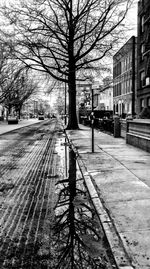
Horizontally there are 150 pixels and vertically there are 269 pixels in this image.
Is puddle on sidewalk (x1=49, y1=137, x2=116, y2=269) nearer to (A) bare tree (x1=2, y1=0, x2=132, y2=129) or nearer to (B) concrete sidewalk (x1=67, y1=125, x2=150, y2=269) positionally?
(B) concrete sidewalk (x1=67, y1=125, x2=150, y2=269)

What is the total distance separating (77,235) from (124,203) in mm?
1488

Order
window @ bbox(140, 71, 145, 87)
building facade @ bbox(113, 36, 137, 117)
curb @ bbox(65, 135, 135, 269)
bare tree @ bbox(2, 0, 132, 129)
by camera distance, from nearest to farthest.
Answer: curb @ bbox(65, 135, 135, 269)
bare tree @ bbox(2, 0, 132, 129)
window @ bbox(140, 71, 145, 87)
building facade @ bbox(113, 36, 137, 117)

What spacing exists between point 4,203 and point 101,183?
2201 mm

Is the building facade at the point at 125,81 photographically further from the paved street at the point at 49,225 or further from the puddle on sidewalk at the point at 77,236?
the puddle on sidewalk at the point at 77,236

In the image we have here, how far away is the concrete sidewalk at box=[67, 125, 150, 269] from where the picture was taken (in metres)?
3.33

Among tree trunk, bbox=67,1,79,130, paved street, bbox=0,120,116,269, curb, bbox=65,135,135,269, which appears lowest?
paved street, bbox=0,120,116,269

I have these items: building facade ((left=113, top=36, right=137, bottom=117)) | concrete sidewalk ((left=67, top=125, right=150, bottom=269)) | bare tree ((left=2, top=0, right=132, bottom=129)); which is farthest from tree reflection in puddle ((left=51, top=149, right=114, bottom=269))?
building facade ((left=113, top=36, right=137, bottom=117))

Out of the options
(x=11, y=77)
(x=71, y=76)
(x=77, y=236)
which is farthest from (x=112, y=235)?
(x=11, y=77)

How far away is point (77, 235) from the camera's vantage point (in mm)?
3828

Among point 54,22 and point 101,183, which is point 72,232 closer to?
point 101,183

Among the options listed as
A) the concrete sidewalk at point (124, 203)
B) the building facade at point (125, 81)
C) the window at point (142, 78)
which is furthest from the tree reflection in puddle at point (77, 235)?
the building facade at point (125, 81)

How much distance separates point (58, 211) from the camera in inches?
190

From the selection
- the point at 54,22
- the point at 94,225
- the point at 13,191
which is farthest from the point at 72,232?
the point at 54,22

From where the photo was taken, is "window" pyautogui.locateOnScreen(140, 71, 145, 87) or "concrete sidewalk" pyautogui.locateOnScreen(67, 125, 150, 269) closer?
"concrete sidewalk" pyautogui.locateOnScreen(67, 125, 150, 269)
